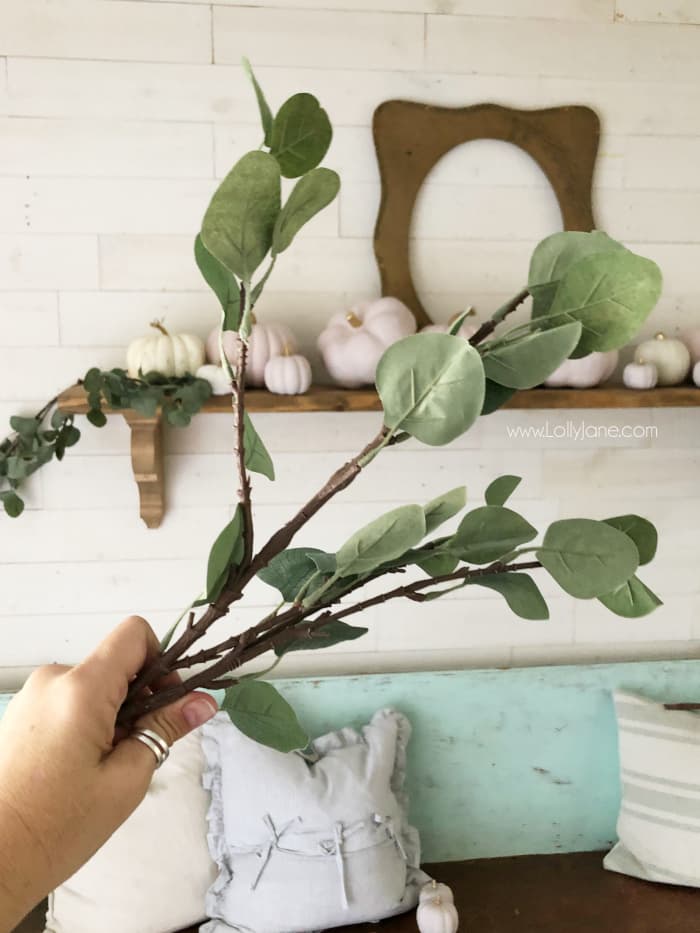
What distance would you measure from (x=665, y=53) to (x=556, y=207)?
1.15 ft

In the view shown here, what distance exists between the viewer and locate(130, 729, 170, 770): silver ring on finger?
1.78 ft

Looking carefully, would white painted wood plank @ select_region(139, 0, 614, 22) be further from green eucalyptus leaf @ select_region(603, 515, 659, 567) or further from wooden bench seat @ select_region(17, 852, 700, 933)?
wooden bench seat @ select_region(17, 852, 700, 933)

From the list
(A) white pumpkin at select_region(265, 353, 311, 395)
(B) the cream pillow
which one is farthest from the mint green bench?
(A) white pumpkin at select_region(265, 353, 311, 395)

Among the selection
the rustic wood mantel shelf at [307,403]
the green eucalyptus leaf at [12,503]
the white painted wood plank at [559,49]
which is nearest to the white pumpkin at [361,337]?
the rustic wood mantel shelf at [307,403]

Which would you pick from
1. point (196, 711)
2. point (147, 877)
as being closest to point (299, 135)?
point (196, 711)

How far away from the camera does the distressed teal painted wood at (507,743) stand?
5.47 ft

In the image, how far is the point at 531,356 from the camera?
0.43 meters

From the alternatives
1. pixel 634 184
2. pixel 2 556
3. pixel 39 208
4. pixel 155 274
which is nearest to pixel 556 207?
pixel 634 184

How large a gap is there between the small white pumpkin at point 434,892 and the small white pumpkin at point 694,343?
107 cm

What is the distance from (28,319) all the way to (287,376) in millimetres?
509

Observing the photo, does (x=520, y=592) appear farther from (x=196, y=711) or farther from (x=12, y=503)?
(x=12, y=503)

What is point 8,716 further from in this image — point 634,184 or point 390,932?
point 634,184

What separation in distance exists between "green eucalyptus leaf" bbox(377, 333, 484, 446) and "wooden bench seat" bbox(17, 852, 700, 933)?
1334 mm

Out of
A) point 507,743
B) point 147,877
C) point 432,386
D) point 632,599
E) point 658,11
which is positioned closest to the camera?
point 432,386
